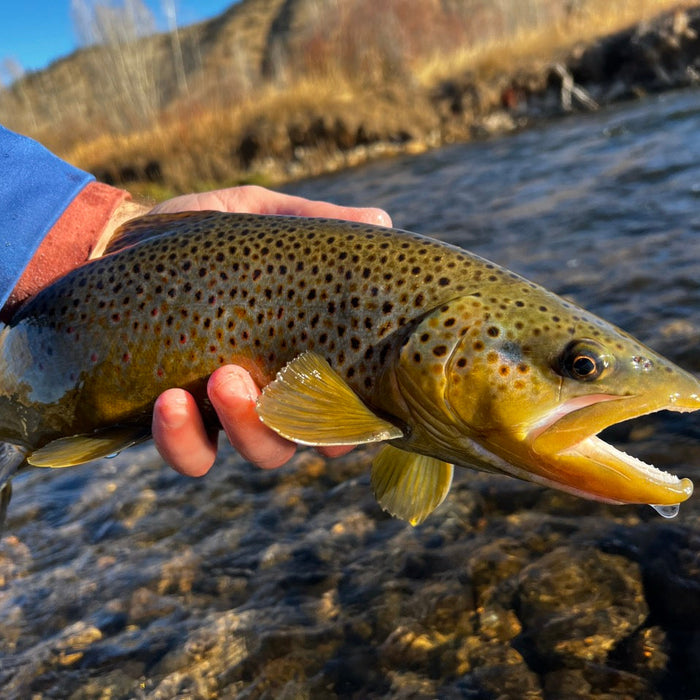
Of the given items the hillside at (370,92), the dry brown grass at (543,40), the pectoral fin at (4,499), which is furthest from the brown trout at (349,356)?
the dry brown grass at (543,40)

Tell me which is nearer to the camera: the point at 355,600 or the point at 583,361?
the point at 583,361

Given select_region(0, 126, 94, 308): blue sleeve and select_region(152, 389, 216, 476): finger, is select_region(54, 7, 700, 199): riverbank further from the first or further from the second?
select_region(152, 389, 216, 476): finger

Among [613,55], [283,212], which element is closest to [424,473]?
[283,212]

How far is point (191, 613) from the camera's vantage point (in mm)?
3346

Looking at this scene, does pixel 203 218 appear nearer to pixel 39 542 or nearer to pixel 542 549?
pixel 542 549

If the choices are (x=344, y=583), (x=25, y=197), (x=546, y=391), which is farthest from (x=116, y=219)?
(x=546, y=391)

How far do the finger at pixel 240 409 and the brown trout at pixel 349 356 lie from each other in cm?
9

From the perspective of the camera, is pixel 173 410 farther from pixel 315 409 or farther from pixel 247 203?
pixel 247 203

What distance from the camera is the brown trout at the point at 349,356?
2035 millimetres

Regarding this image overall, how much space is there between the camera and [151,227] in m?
2.95

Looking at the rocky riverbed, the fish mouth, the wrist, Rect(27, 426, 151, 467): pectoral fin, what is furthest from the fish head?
the wrist

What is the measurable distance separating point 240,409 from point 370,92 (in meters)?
22.5

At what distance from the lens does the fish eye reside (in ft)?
6.64

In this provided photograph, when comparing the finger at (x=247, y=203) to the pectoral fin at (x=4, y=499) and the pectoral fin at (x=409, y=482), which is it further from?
the pectoral fin at (x=4, y=499)
